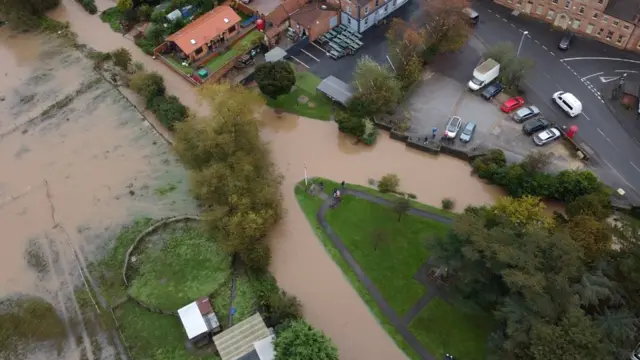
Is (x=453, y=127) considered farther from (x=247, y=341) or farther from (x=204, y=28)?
(x=204, y=28)

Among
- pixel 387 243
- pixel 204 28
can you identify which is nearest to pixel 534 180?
pixel 387 243

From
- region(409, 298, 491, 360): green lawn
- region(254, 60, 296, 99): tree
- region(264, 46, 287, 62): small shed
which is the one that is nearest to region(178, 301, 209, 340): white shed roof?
region(409, 298, 491, 360): green lawn

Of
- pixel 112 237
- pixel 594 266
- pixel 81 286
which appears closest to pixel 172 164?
pixel 112 237

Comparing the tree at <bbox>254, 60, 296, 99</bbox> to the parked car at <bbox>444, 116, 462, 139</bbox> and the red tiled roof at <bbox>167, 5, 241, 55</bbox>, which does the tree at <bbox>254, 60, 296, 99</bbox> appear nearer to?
the red tiled roof at <bbox>167, 5, 241, 55</bbox>

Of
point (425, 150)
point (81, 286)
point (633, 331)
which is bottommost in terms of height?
point (81, 286)

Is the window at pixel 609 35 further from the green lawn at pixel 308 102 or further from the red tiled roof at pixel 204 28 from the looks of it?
the red tiled roof at pixel 204 28

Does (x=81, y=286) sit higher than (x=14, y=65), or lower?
lower

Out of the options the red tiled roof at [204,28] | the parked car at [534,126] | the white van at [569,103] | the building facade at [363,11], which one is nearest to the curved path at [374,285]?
the parked car at [534,126]

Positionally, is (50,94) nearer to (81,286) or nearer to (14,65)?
(14,65)
